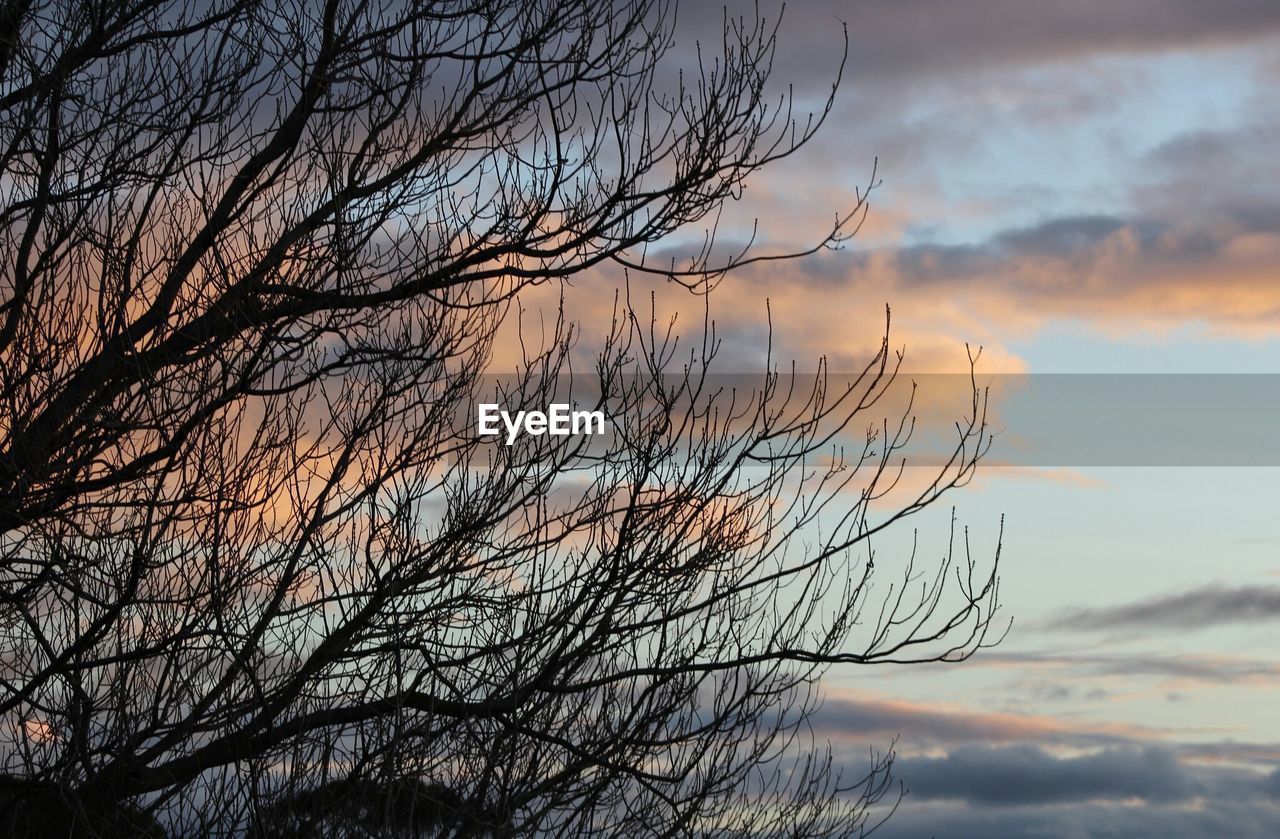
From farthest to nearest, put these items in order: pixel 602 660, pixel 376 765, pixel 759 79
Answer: pixel 759 79 → pixel 602 660 → pixel 376 765

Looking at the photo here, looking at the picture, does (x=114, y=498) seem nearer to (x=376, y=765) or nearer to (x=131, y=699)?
(x=131, y=699)

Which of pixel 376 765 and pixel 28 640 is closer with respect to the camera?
pixel 376 765

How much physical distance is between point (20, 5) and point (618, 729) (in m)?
6.55

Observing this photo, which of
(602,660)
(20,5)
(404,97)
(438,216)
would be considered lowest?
(602,660)

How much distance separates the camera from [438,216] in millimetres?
9734

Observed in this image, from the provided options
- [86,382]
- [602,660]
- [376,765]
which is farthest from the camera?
[86,382]

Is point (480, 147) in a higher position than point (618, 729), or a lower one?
higher

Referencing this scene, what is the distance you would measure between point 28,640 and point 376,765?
2.43 meters

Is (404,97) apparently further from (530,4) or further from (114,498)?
(114,498)

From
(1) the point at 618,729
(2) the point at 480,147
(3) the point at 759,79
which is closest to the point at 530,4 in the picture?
(2) the point at 480,147

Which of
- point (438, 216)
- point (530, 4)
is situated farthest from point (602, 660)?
point (530, 4)

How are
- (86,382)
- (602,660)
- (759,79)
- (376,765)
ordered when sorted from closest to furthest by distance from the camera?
1. (376,765)
2. (602,660)
3. (86,382)
4. (759,79)

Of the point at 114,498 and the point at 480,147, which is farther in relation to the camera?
the point at 480,147

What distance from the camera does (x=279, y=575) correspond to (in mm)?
8242
